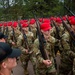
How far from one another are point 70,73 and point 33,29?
5.23m

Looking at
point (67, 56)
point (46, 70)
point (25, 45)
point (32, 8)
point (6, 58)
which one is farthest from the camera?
point (32, 8)

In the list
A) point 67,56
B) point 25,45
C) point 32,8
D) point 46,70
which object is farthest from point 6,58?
point 32,8

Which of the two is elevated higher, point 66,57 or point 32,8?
point 66,57

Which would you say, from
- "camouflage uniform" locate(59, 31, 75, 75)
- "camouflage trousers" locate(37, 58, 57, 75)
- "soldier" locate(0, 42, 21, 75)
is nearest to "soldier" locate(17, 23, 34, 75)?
"camouflage uniform" locate(59, 31, 75, 75)

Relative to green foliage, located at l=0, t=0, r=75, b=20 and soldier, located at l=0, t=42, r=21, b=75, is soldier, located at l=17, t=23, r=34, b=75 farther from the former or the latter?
green foliage, located at l=0, t=0, r=75, b=20

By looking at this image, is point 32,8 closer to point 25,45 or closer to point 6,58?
point 25,45

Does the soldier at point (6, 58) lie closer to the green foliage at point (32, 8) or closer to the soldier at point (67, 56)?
Result: the soldier at point (67, 56)

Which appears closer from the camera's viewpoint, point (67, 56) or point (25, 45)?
Answer: point (67, 56)

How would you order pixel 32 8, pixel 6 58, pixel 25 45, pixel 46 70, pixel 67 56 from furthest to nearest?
pixel 32 8 → pixel 25 45 → pixel 67 56 → pixel 46 70 → pixel 6 58

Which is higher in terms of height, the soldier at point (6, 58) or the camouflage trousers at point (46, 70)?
the soldier at point (6, 58)

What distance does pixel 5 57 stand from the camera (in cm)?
280

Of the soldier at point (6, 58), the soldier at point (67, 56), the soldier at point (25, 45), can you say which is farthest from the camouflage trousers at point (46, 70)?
the soldier at point (6, 58)

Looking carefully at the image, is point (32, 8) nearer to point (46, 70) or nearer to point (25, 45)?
point (25, 45)

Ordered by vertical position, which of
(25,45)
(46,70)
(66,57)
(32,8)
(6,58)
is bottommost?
(32,8)
